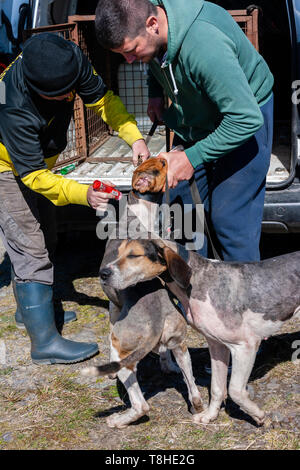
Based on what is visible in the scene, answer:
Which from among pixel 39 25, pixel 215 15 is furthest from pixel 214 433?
pixel 39 25

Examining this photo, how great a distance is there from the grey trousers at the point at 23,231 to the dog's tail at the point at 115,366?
4.55 feet

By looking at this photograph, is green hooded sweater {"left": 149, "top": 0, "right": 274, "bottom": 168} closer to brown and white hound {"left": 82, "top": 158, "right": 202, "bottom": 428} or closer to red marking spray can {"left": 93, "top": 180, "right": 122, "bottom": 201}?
brown and white hound {"left": 82, "top": 158, "right": 202, "bottom": 428}

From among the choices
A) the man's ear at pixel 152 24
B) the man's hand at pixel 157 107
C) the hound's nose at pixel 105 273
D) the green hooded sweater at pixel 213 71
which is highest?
the man's ear at pixel 152 24

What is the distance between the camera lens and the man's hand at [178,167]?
339cm

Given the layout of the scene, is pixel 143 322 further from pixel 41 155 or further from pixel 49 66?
pixel 49 66

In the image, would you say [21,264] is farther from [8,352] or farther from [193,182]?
[193,182]

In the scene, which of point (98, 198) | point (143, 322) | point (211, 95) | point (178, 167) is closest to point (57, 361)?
point (143, 322)

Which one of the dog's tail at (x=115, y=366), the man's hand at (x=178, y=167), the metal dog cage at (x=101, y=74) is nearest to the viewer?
the dog's tail at (x=115, y=366)

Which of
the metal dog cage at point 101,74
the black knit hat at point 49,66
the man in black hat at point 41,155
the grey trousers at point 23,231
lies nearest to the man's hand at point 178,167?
the man in black hat at point 41,155

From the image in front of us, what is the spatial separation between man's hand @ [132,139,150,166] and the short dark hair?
3.20ft

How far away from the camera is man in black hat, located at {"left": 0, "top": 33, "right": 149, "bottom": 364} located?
363cm

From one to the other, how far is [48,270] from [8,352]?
0.79 metres

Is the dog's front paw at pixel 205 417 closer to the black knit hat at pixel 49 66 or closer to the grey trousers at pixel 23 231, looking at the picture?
the grey trousers at pixel 23 231

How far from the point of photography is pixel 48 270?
4434 mm
